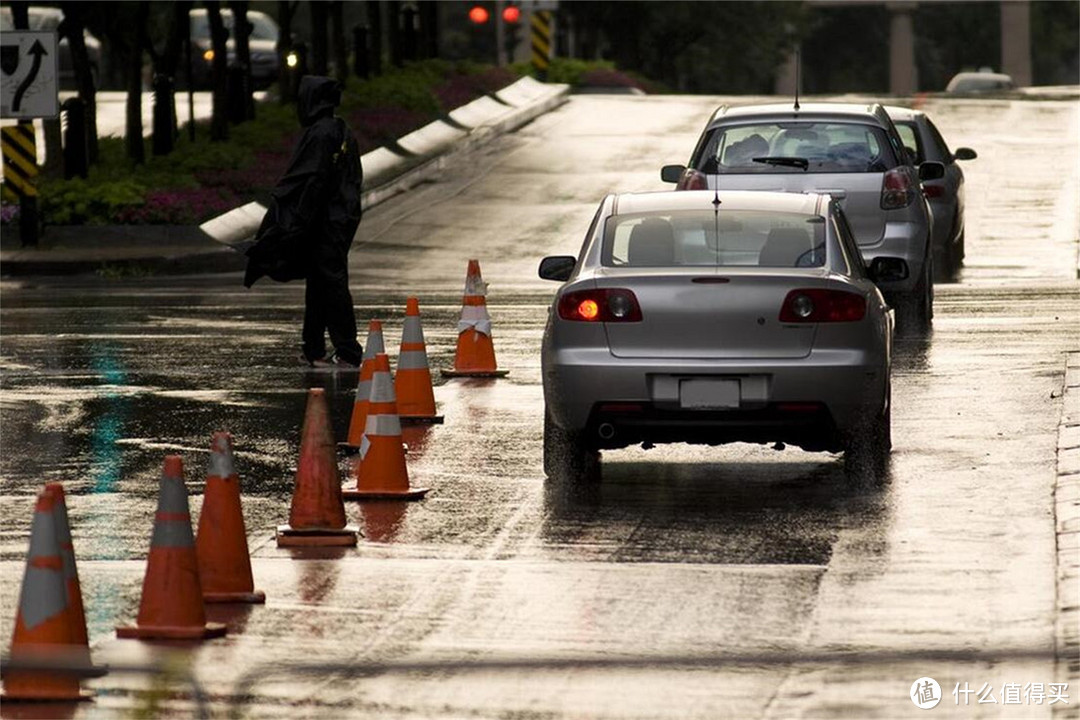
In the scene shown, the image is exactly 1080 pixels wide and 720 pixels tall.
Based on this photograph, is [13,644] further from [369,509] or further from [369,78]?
[369,78]

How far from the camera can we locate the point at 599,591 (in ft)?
31.5

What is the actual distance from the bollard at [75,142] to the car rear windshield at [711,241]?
18.1 meters

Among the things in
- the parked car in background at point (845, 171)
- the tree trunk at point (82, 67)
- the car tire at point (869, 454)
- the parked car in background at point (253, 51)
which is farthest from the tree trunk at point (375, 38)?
the car tire at point (869, 454)

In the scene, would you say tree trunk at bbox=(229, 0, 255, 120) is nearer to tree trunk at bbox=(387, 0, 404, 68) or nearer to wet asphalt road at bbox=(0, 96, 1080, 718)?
tree trunk at bbox=(387, 0, 404, 68)

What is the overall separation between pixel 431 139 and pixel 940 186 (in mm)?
14736

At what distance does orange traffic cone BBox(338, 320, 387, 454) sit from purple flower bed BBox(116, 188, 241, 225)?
14.5 metres

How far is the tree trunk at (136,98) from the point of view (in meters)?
Answer: 31.3

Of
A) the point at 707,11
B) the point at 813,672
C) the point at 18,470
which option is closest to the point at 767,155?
the point at 18,470

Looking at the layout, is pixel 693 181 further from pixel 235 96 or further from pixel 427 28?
pixel 427 28

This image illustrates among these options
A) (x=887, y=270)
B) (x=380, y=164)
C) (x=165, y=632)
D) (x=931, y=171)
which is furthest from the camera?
(x=380, y=164)

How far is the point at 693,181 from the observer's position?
19.0 m

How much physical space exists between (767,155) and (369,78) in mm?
22941

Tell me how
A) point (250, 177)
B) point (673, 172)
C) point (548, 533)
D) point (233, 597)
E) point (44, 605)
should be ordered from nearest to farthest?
1. point (44, 605)
2. point (233, 597)
3. point (548, 533)
4. point (673, 172)
5. point (250, 177)

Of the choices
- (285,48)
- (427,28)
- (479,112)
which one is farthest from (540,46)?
(285,48)
